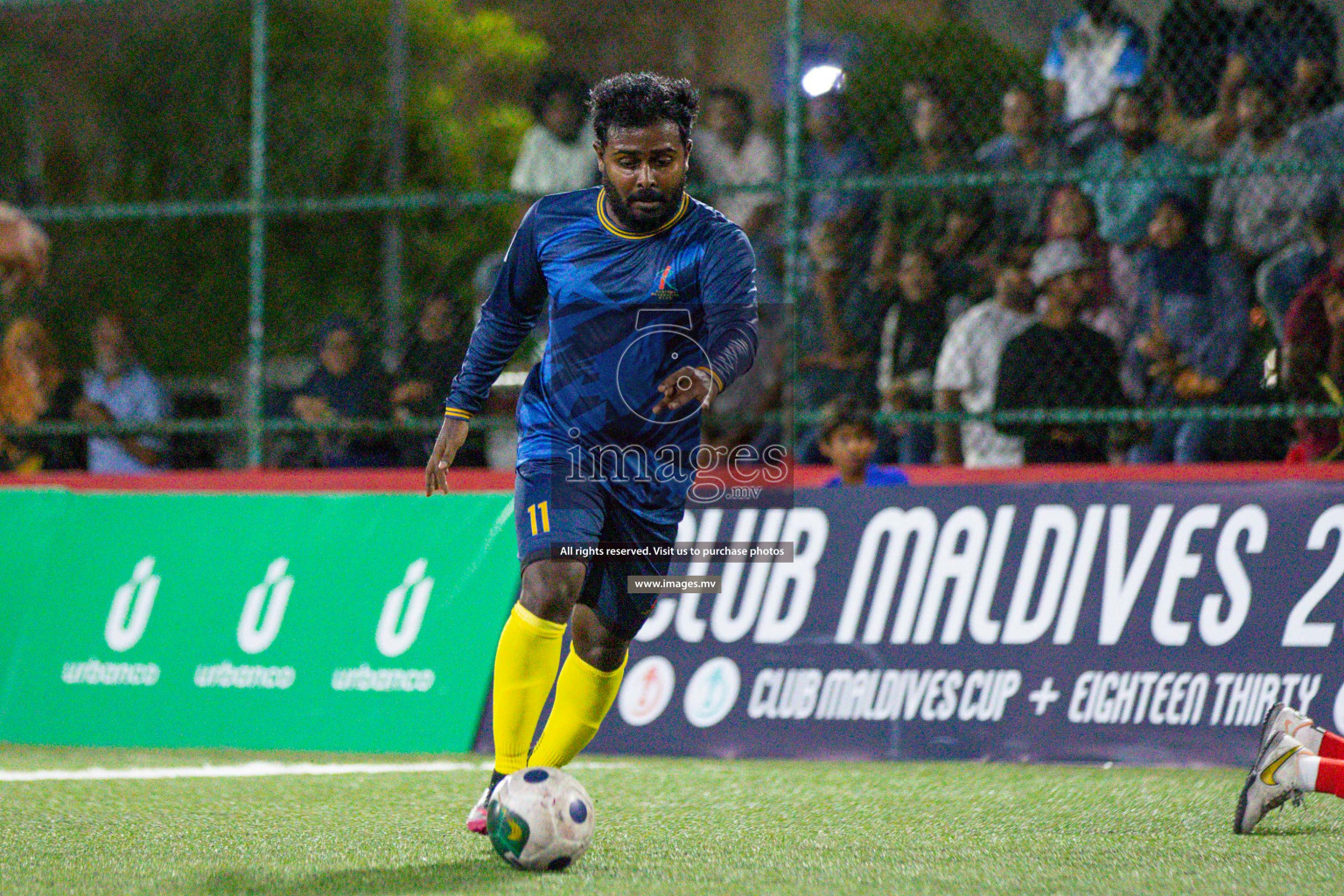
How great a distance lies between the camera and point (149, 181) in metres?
13.6

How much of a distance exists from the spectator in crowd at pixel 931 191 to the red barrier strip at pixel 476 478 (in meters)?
1.48

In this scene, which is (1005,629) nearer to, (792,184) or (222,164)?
(792,184)

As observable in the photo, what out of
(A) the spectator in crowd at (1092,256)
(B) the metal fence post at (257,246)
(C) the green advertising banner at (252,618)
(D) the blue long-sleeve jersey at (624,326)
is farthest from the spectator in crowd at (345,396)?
(D) the blue long-sleeve jersey at (624,326)

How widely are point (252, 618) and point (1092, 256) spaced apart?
4574 mm

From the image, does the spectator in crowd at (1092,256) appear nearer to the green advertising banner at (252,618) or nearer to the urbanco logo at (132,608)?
the green advertising banner at (252,618)

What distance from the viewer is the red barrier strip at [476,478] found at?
7883 mm

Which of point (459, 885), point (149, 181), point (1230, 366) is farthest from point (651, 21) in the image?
point (459, 885)

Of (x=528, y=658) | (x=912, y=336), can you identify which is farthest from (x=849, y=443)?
(x=528, y=658)

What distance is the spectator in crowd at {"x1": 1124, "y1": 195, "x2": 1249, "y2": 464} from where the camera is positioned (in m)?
8.41

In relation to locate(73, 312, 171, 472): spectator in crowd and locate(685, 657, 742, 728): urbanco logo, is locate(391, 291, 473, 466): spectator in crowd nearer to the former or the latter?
locate(73, 312, 171, 472): spectator in crowd

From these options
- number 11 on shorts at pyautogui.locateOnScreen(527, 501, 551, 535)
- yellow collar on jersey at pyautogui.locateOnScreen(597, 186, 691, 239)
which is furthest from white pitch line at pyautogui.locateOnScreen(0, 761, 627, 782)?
yellow collar on jersey at pyautogui.locateOnScreen(597, 186, 691, 239)

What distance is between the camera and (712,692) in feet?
25.6

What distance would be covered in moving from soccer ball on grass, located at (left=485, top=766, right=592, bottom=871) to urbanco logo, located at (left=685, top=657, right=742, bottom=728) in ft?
10.0

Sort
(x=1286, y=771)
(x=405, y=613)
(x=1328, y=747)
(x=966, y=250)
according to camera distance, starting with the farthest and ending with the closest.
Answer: (x=966, y=250) < (x=405, y=613) < (x=1328, y=747) < (x=1286, y=771)
